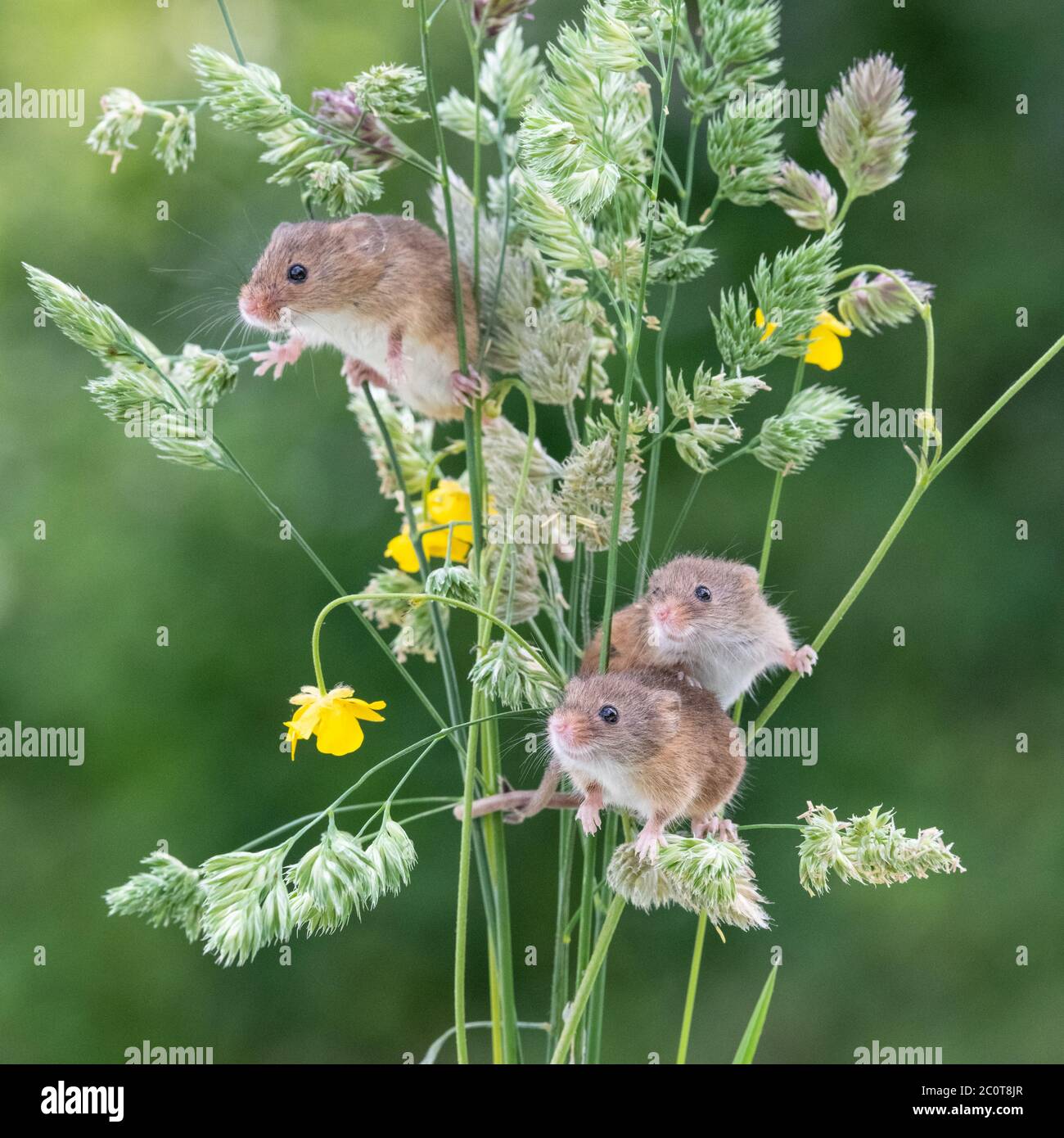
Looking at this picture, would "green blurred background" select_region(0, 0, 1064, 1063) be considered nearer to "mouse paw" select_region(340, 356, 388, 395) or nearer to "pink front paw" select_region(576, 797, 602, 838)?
"mouse paw" select_region(340, 356, 388, 395)

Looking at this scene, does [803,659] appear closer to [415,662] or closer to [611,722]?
[611,722]

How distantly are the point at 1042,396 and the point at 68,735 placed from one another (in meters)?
2.14

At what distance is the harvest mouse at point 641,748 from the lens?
2.92 feet

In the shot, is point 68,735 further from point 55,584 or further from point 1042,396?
point 1042,396

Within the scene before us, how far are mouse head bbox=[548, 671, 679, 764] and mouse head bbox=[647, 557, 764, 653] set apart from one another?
90 millimetres

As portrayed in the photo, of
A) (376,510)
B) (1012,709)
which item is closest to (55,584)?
(376,510)

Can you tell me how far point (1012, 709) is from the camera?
101 inches

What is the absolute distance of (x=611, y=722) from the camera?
89cm

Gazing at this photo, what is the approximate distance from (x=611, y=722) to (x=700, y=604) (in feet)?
0.48

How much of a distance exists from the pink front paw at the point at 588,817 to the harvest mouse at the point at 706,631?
0.11 m

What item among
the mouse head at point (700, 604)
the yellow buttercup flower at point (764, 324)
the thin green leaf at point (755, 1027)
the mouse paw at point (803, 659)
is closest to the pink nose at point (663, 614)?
the mouse head at point (700, 604)

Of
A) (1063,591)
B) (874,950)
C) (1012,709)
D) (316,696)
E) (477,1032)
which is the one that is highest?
(316,696)

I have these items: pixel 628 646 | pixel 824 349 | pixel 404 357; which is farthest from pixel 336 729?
pixel 824 349

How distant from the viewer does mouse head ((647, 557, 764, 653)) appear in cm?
97
